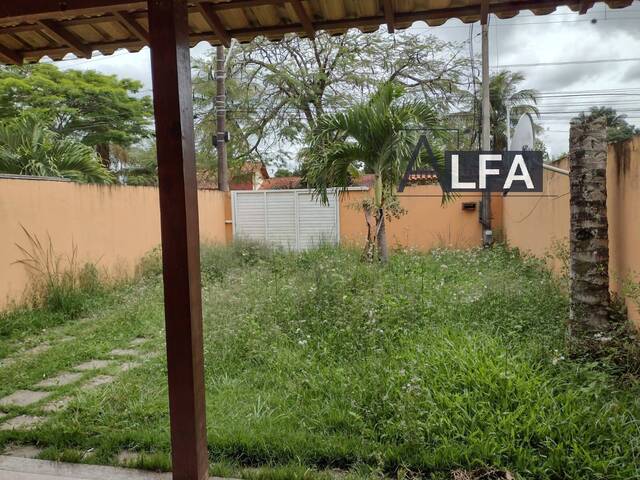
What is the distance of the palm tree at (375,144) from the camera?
5852 millimetres

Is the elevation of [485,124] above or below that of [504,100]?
below

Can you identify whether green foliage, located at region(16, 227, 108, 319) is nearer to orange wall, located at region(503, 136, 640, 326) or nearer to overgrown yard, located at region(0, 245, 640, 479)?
overgrown yard, located at region(0, 245, 640, 479)

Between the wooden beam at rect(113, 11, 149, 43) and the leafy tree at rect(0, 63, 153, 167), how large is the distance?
43.4ft

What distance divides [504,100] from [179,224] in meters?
16.1

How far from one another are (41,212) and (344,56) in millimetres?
10204

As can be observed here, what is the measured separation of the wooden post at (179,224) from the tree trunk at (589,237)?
2358 mm

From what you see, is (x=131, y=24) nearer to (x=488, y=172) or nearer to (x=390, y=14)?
(x=390, y=14)

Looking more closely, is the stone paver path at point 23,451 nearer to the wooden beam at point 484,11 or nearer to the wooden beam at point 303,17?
the wooden beam at point 303,17

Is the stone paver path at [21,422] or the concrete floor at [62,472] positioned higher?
the concrete floor at [62,472]

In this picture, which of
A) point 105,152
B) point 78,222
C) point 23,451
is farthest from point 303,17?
point 105,152

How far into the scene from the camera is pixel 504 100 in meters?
15.5

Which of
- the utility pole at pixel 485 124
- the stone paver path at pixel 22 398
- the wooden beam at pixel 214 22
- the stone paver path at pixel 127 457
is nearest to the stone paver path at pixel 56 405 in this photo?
the stone paver path at pixel 22 398

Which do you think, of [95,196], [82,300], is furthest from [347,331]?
[95,196]

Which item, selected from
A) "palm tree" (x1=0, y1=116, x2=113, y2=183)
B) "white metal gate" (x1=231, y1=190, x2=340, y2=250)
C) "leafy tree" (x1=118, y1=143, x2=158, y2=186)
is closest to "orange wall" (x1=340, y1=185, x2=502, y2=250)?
"white metal gate" (x1=231, y1=190, x2=340, y2=250)
